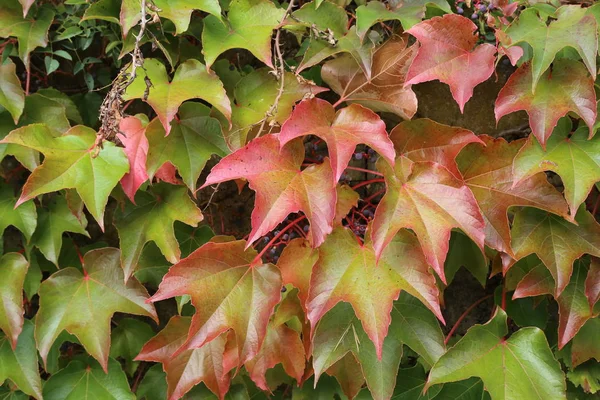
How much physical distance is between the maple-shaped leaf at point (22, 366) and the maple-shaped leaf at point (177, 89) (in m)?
0.70

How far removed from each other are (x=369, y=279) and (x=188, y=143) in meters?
0.49

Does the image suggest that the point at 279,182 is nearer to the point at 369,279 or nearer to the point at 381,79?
the point at 369,279

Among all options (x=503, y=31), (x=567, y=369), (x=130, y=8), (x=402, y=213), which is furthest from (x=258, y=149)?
(x=567, y=369)

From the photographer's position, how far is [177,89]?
125 centimetres

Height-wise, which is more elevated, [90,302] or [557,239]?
[557,239]

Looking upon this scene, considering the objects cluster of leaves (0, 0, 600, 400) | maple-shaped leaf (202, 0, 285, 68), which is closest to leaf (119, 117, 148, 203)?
cluster of leaves (0, 0, 600, 400)

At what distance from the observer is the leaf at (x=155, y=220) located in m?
1.35

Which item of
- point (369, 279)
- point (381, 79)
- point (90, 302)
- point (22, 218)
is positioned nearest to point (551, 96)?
point (381, 79)

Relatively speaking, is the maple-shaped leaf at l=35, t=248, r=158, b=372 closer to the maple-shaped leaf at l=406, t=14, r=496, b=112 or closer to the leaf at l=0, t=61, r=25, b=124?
the leaf at l=0, t=61, r=25, b=124

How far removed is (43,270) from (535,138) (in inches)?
47.9

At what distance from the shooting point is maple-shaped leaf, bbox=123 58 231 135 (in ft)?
3.97

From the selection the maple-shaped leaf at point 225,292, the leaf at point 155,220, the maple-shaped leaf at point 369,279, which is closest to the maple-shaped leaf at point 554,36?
the maple-shaped leaf at point 369,279

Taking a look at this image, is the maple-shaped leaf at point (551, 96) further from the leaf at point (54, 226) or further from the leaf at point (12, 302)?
the leaf at point (12, 302)

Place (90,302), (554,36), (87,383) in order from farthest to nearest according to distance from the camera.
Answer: (87,383) → (90,302) → (554,36)
